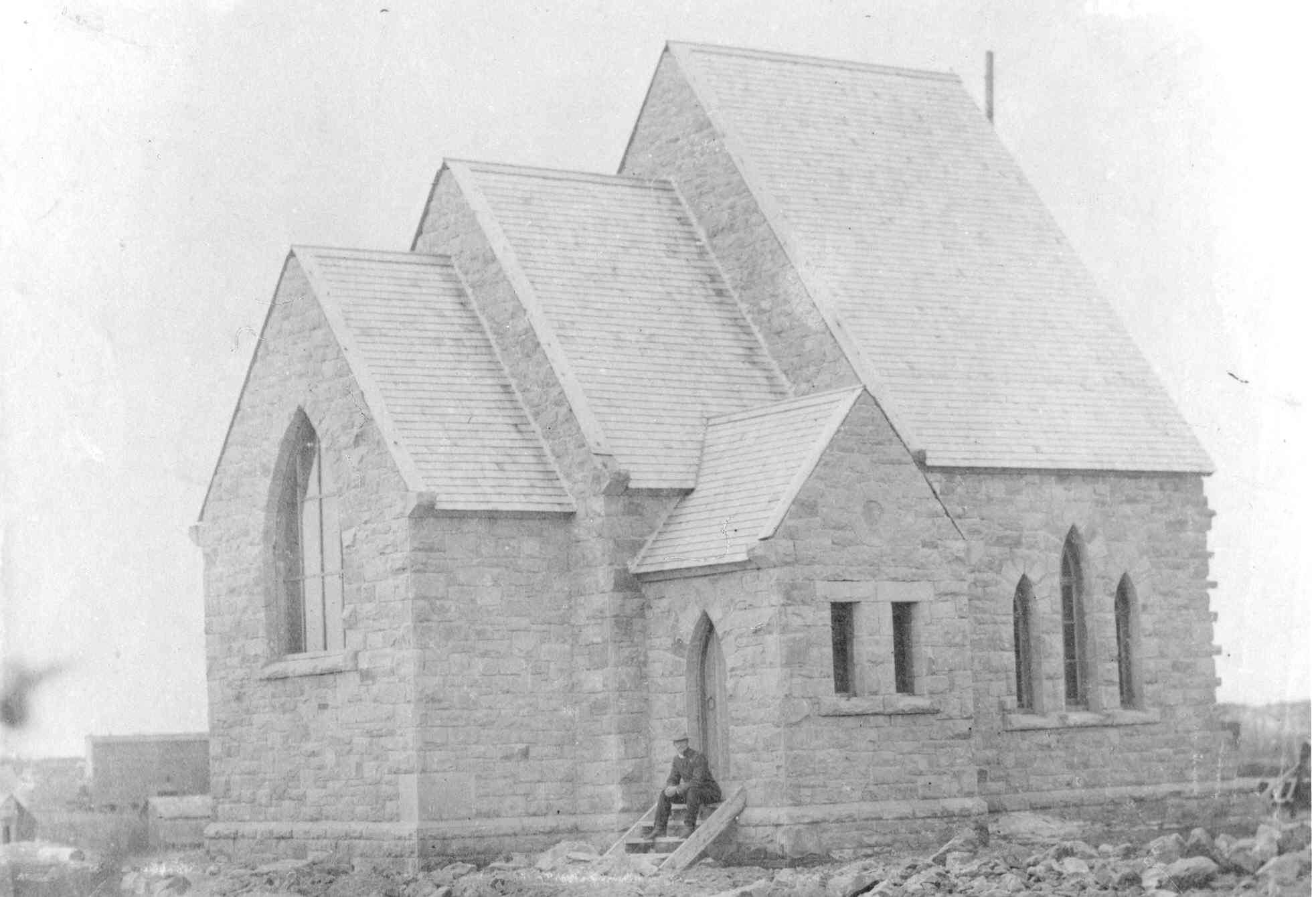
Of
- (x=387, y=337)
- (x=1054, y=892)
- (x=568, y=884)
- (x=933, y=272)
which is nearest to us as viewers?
(x=1054, y=892)

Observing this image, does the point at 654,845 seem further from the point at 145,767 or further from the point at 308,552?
the point at 145,767

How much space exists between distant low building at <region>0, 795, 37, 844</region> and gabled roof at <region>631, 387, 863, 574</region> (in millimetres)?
9438

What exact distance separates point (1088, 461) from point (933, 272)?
142 inches

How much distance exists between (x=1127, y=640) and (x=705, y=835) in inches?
319

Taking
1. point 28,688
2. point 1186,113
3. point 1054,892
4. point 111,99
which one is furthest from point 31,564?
point 1186,113

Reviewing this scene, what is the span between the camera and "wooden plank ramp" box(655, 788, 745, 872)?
97.7 ft

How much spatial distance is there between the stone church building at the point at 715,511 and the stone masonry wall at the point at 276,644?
0.06 meters

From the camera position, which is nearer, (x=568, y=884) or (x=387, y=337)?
(x=568, y=884)

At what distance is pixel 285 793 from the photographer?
3350cm

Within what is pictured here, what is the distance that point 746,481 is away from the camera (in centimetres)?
3139

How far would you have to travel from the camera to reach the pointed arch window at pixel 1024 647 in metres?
34.3

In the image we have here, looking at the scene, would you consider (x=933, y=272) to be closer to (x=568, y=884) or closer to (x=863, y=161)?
(x=863, y=161)

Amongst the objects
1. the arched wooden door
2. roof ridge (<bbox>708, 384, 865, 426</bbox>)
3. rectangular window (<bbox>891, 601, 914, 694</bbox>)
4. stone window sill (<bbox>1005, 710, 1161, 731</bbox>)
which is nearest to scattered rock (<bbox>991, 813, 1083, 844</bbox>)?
stone window sill (<bbox>1005, 710, 1161, 731</bbox>)

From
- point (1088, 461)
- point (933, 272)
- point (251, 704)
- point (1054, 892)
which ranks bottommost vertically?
point (1054, 892)
